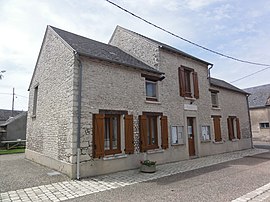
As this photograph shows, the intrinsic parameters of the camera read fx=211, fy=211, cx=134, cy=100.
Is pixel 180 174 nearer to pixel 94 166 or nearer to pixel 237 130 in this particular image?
pixel 94 166

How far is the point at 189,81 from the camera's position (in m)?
12.6

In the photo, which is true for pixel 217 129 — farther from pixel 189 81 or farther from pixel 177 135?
pixel 177 135

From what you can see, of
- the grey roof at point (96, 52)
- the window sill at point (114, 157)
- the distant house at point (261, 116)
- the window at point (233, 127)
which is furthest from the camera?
the distant house at point (261, 116)

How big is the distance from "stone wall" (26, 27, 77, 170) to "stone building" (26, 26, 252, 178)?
0.12 feet

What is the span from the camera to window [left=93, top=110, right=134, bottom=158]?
7.54m

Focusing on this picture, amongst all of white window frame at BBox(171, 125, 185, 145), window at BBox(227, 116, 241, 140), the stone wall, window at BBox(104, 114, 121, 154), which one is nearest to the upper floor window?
window at BBox(227, 116, 241, 140)

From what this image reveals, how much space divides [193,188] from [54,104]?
21.0 ft

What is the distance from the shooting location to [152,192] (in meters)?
5.43

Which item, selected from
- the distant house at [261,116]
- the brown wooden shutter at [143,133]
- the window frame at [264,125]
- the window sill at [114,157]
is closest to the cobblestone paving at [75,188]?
the window sill at [114,157]

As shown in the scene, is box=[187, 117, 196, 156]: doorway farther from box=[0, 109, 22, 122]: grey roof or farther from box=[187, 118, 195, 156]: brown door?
box=[0, 109, 22, 122]: grey roof

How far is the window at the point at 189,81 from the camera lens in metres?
11.9

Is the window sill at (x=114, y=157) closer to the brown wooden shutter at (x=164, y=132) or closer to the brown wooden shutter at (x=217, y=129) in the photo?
the brown wooden shutter at (x=164, y=132)

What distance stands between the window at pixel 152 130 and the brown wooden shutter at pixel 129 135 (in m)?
0.56

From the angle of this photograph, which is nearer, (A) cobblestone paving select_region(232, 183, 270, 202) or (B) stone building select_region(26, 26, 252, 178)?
(A) cobblestone paving select_region(232, 183, 270, 202)
